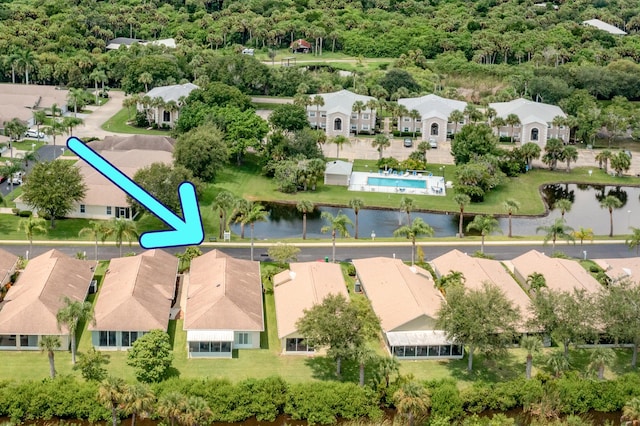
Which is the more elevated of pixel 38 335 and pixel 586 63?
pixel 586 63

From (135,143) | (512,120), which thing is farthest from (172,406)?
(512,120)

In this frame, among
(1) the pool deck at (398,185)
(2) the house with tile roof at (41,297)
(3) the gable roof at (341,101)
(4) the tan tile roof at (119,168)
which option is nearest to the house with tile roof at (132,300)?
(2) the house with tile roof at (41,297)

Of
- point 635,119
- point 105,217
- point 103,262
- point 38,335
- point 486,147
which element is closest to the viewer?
point 38,335

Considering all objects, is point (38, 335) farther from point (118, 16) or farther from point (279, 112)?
point (118, 16)

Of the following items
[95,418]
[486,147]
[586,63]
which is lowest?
[95,418]

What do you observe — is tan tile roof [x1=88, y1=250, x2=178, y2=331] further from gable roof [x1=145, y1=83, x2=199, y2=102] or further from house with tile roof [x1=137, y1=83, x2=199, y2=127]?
gable roof [x1=145, y1=83, x2=199, y2=102]

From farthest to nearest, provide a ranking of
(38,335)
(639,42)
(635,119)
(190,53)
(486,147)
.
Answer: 1. (639,42)
2. (190,53)
3. (635,119)
4. (486,147)
5. (38,335)

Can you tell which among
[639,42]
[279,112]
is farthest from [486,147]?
[639,42]
